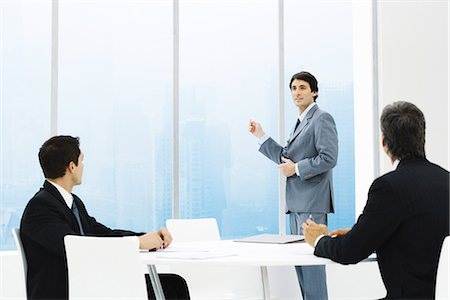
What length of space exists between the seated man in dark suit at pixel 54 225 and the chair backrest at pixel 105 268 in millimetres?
262

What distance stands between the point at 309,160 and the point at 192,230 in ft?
Result: 2.73

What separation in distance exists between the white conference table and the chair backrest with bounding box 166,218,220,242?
0.69 m

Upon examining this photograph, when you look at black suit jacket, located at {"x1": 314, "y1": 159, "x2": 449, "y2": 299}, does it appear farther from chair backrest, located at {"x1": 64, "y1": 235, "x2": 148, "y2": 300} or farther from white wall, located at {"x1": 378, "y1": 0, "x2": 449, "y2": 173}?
white wall, located at {"x1": 378, "y1": 0, "x2": 449, "y2": 173}

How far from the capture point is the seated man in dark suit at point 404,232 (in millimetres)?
2529

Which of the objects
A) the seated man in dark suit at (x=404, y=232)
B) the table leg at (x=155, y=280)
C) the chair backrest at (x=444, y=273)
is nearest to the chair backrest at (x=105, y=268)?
the table leg at (x=155, y=280)

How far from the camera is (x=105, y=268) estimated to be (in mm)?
2504

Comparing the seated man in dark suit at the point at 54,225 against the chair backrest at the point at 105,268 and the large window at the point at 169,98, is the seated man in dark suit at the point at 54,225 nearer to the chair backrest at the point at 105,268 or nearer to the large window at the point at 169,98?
the chair backrest at the point at 105,268

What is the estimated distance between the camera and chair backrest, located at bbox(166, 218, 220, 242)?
4066 mm

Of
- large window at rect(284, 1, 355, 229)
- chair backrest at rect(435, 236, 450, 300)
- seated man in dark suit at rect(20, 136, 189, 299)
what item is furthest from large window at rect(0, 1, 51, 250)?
chair backrest at rect(435, 236, 450, 300)

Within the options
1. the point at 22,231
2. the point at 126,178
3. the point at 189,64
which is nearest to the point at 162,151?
the point at 126,178

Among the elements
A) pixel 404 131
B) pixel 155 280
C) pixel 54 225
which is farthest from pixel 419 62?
pixel 54 225

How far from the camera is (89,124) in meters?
5.47

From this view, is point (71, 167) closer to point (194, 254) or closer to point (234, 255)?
point (194, 254)

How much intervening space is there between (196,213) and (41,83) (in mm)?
1659
